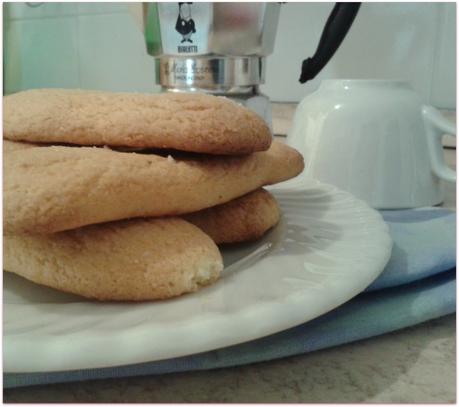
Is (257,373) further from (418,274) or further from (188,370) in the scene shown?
(418,274)

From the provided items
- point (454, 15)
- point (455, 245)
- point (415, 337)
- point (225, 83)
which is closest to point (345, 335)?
point (415, 337)

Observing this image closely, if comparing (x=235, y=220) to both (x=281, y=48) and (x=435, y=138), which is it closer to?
(x=435, y=138)

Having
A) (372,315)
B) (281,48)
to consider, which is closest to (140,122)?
(372,315)

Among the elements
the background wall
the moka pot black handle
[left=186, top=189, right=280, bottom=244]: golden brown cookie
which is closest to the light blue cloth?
[left=186, top=189, right=280, bottom=244]: golden brown cookie

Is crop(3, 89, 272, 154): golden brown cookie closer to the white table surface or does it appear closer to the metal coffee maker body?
the white table surface

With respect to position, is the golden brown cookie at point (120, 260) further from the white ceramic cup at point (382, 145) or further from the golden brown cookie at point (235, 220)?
the white ceramic cup at point (382, 145)

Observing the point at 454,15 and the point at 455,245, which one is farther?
the point at 454,15
